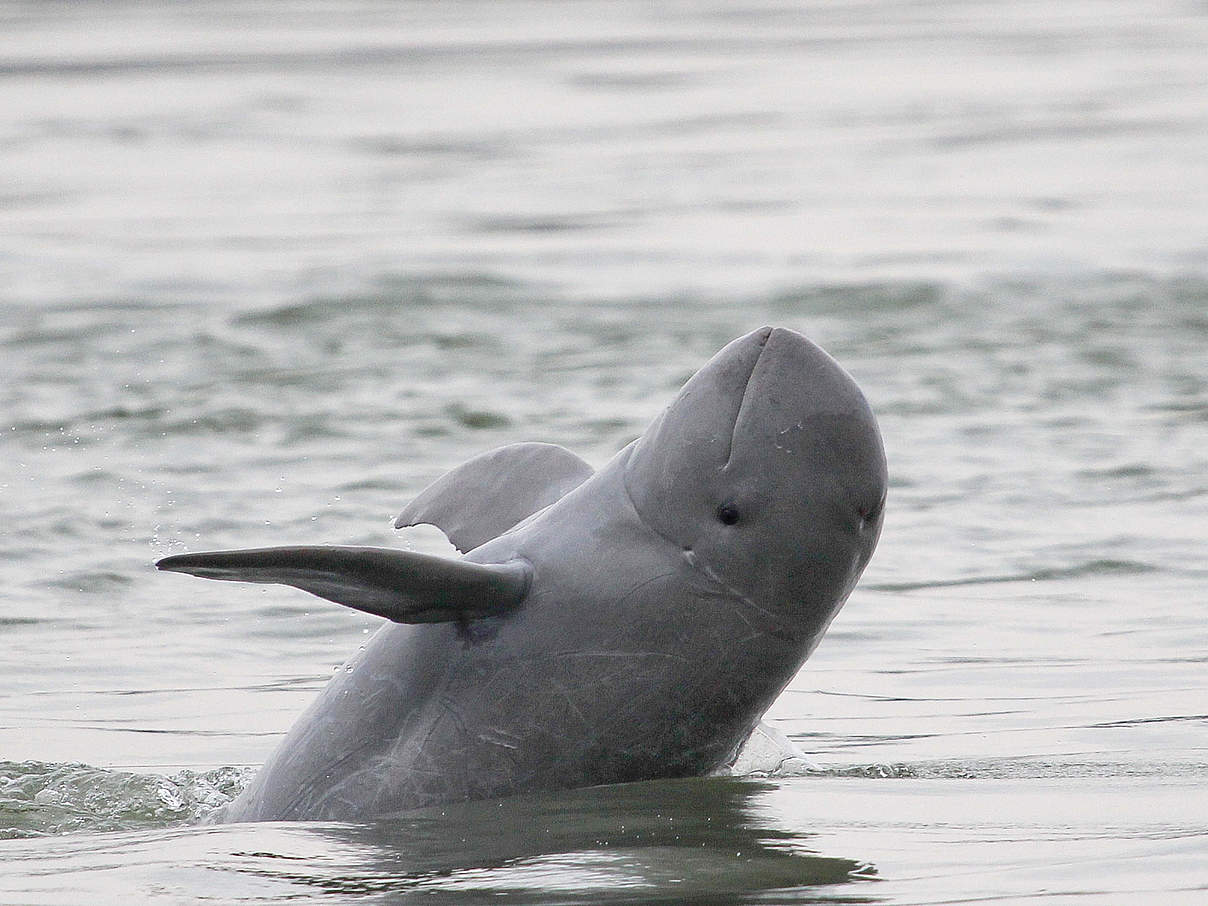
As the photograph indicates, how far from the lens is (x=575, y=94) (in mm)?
32188

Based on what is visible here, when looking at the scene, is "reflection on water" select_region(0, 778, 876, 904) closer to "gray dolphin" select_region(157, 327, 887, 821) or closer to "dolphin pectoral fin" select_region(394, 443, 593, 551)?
"gray dolphin" select_region(157, 327, 887, 821)

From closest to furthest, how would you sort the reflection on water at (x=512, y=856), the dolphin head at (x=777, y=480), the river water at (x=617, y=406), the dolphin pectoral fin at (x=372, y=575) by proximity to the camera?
the reflection on water at (x=512, y=856) < the dolphin pectoral fin at (x=372, y=575) < the dolphin head at (x=777, y=480) < the river water at (x=617, y=406)

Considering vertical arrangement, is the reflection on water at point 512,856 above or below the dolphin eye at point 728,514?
below

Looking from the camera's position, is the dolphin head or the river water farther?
the river water

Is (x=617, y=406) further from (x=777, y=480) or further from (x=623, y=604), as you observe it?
(x=777, y=480)

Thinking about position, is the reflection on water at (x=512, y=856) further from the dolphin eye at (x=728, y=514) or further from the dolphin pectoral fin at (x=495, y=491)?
the dolphin pectoral fin at (x=495, y=491)

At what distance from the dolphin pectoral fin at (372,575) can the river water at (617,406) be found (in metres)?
0.57

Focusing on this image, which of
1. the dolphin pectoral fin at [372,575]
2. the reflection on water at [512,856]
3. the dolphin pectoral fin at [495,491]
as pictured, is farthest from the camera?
the dolphin pectoral fin at [495,491]

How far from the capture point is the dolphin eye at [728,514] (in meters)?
5.77

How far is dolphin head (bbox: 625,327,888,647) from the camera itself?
225 inches

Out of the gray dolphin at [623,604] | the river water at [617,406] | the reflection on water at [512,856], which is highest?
the gray dolphin at [623,604]

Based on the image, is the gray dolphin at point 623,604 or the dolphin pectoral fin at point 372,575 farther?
the gray dolphin at point 623,604

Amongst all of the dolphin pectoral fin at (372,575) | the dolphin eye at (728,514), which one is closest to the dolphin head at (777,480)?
the dolphin eye at (728,514)

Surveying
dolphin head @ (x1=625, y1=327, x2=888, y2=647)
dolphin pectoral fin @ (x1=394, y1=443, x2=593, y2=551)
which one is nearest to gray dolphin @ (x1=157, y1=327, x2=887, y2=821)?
dolphin head @ (x1=625, y1=327, x2=888, y2=647)
